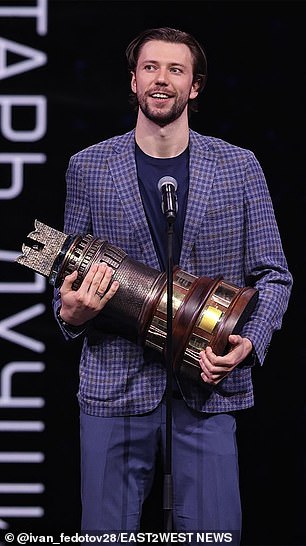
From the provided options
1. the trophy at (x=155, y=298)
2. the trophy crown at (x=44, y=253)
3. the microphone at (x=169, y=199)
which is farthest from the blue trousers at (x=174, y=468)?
the microphone at (x=169, y=199)

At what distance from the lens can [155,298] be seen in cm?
249

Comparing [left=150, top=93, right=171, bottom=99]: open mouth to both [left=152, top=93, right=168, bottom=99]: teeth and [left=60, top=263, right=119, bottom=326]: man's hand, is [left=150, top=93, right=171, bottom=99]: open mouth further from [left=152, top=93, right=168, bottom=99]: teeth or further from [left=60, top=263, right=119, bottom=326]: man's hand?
[left=60, top=263, right=119, bottom=326]: man's hand

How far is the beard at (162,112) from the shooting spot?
2.67 metres

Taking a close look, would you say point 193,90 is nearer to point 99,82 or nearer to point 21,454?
point 99,82

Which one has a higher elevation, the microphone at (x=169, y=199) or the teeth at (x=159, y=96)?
the teeth at (x=159, y=96)

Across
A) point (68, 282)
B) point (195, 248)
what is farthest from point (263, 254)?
point (68, 282)

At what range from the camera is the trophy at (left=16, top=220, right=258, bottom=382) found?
2.46 m

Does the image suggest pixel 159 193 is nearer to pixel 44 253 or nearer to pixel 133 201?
pixel 133 201

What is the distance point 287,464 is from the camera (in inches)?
137

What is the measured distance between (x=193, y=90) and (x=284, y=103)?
583 millimetres

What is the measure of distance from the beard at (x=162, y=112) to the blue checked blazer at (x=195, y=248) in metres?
0.14

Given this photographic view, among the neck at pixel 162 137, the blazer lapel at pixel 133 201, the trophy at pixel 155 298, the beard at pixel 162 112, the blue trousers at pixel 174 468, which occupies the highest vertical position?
the beard at pixel 162 112

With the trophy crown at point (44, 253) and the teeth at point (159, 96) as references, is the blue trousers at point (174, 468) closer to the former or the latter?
the trophy crown at point (44, 253)

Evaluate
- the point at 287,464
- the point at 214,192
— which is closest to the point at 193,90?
the point at 214,192
